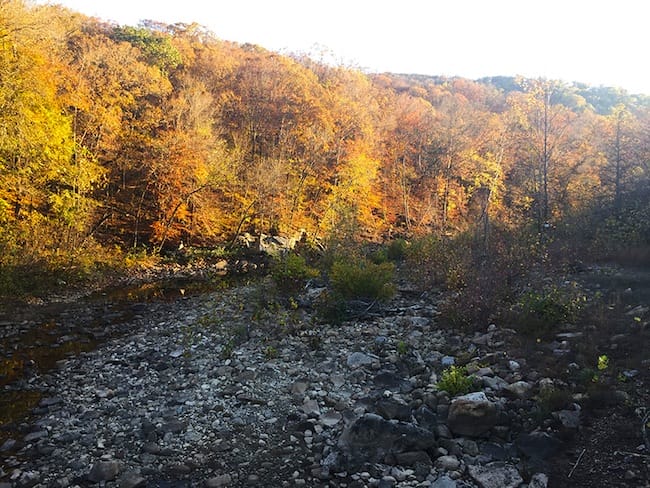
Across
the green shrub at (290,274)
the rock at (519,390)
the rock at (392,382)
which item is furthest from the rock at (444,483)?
the green shrub at (290,274)

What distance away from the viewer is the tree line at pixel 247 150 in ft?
52.5

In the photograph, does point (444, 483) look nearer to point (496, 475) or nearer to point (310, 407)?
point (496, 475)

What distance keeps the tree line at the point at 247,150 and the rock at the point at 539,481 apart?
33.8 ft

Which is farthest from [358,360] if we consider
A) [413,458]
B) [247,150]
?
[247,150]

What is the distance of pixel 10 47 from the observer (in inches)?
581

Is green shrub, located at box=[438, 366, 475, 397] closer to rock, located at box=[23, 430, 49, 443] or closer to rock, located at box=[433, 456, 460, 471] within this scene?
rock, located at box=[433, 456, 460, 471]

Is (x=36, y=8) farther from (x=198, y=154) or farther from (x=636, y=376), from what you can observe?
(x=636, y=376)

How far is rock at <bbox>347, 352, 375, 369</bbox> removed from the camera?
8323mm

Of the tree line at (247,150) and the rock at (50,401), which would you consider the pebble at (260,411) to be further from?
the tree line at (247,150)

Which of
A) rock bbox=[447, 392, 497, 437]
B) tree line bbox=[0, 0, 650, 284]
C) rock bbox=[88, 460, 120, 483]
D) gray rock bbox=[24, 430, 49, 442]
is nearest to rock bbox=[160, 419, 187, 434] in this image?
rock bbox=[88, 460, 120, 483]

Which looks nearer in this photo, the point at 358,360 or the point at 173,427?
the point at 173,427

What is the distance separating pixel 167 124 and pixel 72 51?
5751mm

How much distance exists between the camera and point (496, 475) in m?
4.86

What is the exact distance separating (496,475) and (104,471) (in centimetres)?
473
